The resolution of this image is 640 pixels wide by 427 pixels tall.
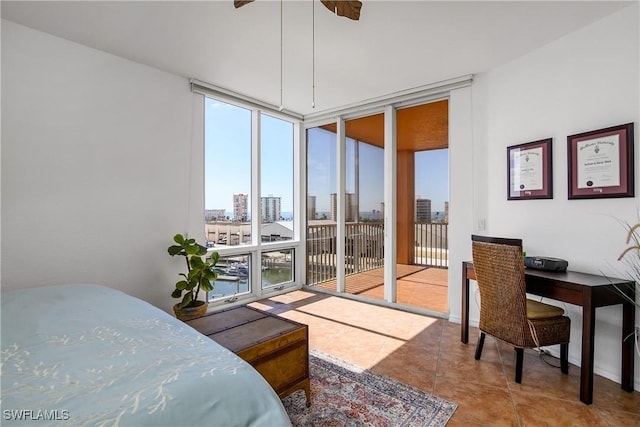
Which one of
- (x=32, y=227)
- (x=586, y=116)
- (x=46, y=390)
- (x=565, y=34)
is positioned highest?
(x=565, y=34)

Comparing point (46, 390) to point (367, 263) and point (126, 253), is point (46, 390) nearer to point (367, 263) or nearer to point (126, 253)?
point (126, 253)

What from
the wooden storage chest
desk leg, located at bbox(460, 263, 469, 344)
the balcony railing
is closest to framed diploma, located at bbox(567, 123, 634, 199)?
desk leg, located at bbox(460, 263, 469, 344)

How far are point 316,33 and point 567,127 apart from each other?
A: 2.19 metres

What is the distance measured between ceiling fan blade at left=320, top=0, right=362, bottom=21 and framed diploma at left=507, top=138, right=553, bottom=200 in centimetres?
206

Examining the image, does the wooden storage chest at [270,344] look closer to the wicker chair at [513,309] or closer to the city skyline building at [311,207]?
the wicker chair at [513,309]

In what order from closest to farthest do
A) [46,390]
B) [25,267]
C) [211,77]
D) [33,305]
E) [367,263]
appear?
[46,390], [33,305], [25,267], [211,77], [367,263]

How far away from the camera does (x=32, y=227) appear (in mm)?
2410

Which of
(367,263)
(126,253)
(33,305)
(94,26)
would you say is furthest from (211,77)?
(367,263)

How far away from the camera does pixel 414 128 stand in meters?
4.20

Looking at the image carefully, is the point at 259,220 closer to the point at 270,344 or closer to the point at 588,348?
the point at 270,344

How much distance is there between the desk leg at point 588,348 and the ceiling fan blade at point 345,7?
2.21 m

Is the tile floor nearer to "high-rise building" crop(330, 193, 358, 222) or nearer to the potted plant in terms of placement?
the potted plant

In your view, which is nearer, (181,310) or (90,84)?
(90,84)

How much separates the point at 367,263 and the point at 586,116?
2.86m
